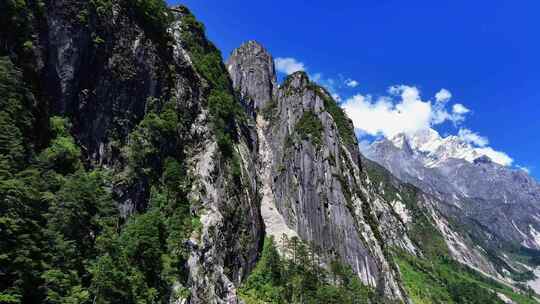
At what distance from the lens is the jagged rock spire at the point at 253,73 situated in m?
164

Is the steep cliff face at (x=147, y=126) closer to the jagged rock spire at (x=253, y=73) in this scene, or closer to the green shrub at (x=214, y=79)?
the green shrub at (x=214, y=79)

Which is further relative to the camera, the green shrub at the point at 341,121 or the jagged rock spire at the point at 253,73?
the jagged rock spire at the point at 253,73

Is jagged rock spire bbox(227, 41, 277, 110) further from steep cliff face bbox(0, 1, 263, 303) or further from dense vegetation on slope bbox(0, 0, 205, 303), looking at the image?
dense vegetation on slope bbox(0, 0, 205, 303)

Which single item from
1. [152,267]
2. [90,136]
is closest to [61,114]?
[90,136]

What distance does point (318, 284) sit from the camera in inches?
3381

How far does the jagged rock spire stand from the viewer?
539 feet

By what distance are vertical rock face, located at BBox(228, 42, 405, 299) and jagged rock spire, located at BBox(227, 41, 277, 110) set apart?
13.3m

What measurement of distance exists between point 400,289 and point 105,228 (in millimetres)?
93354

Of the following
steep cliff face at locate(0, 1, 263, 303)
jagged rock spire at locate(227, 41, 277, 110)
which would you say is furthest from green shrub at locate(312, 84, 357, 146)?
steep cliff face at locate(0, 1, 263, 303)

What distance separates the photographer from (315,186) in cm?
11650

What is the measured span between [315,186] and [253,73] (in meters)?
70.8

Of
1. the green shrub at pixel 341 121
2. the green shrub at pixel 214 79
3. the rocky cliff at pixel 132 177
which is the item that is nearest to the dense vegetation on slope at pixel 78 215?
the rocky cliff at pixel 132 177

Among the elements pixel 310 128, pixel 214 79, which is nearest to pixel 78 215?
pixel 214 79

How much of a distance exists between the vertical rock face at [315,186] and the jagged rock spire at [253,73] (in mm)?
13313
